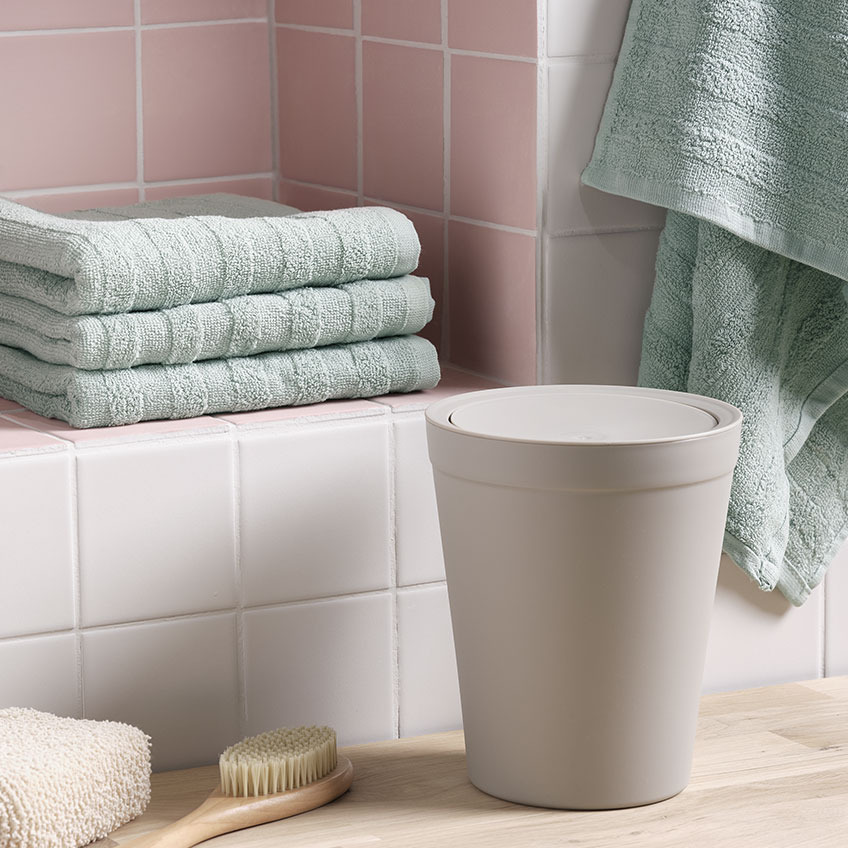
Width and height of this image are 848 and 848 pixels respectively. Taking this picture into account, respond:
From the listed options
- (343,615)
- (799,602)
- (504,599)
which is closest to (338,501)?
(343,615)

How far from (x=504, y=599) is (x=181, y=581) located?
25 centimetres

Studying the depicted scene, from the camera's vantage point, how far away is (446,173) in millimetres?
1319

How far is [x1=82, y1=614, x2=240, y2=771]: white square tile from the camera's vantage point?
1.12 metres

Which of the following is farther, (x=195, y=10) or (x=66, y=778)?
(x=195, y=10)

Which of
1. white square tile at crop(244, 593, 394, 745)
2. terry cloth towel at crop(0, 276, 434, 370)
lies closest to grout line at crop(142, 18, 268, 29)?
terry cloth towel at crop(0, 276, 434, 370)

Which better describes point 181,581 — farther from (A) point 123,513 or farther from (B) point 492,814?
(B) point 492,814

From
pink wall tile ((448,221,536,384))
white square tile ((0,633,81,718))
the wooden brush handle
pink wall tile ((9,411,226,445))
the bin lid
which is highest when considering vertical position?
pink wall tile ((448,221,536,384))

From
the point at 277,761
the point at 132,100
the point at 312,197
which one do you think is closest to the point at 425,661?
the point at 277,761

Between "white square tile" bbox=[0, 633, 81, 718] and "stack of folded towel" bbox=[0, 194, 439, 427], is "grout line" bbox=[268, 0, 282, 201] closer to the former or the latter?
"stack of folded towel" bbox=[0, 194, 439, 427]

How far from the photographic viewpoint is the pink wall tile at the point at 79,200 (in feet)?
4.76

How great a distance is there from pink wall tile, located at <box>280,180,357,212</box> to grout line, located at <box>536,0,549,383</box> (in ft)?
0.97

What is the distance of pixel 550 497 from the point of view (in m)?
0.99

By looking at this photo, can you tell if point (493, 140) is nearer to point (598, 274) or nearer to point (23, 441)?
point (598, 274)

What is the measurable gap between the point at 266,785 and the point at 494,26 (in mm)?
604
